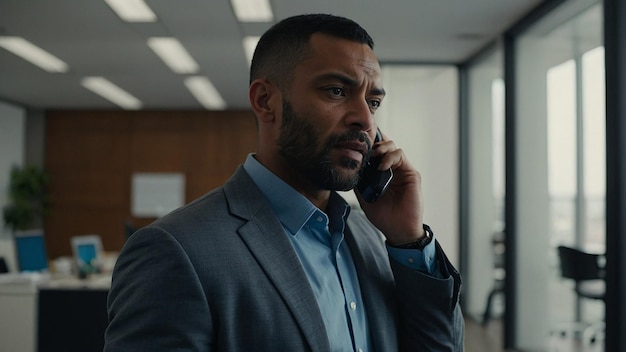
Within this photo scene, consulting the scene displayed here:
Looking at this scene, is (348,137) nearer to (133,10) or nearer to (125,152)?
(133,10)

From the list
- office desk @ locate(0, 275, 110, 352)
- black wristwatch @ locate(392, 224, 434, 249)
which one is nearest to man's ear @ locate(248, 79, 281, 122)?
black wristwatch @ locate(392, 224, 434, 249)

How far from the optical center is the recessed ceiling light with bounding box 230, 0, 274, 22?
17.0ft

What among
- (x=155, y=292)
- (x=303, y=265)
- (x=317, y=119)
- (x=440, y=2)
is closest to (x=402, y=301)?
(x=303, y=265)

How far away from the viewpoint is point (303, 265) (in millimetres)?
1094

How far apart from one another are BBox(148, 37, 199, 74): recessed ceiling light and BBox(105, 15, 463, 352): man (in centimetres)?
547

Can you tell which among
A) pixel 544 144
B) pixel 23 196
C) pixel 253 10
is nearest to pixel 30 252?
pixel 253 10

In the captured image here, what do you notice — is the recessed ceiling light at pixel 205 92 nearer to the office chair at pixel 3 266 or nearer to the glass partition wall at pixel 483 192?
the glass partition wall at pixel 483 192

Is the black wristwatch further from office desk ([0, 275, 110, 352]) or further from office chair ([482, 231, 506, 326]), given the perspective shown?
office chair ([482, 231, 506, 326])

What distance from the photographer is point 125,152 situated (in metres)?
11.6

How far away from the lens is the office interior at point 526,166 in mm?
3793

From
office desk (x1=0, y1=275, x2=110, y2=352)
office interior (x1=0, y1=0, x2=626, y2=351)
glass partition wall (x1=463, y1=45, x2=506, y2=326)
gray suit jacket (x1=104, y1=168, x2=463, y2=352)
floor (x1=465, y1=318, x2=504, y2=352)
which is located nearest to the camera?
gray suit jacket (x1=104, y1=168, x2=463, y2=352)

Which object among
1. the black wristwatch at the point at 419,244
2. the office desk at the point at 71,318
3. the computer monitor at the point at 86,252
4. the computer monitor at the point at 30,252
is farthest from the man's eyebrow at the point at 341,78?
the computer monitor at the point at 30,252

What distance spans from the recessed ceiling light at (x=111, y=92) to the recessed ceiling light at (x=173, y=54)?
139cm

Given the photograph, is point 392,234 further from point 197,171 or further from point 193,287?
point 197,171
